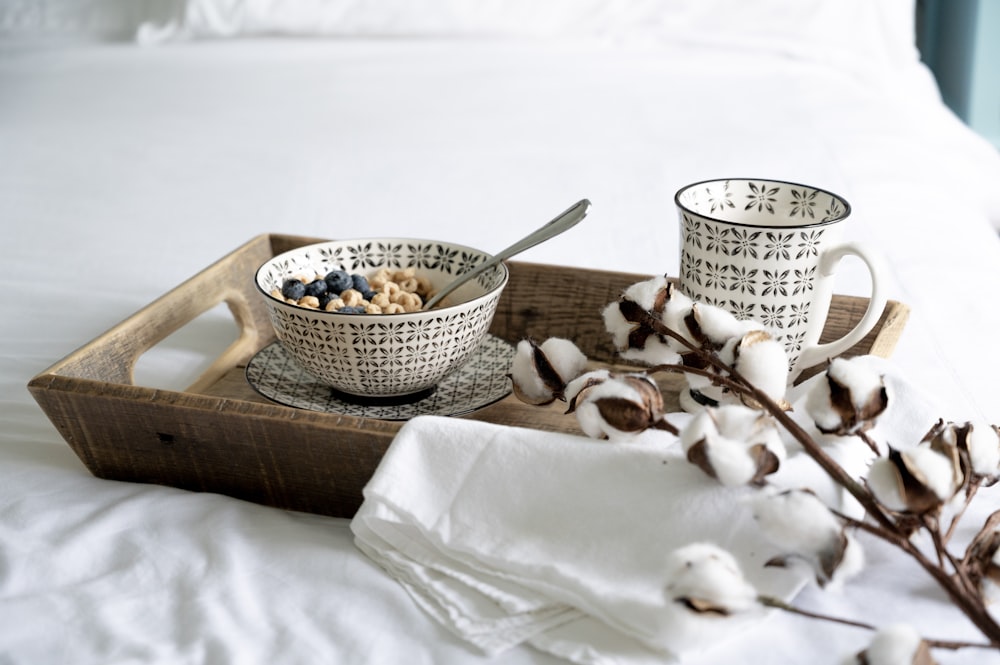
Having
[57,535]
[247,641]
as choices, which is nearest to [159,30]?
[57,535]

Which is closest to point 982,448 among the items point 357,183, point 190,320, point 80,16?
point 190,320

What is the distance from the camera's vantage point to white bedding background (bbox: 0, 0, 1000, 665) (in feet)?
1.55

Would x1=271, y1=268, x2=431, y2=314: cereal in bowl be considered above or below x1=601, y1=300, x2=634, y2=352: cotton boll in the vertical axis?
below

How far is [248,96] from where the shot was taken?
4.59 ft

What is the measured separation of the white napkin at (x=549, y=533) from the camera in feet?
1.44

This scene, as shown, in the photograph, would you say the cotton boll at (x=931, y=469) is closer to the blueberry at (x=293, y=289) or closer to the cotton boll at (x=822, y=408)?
the cotton boll at (x=822, y=408)

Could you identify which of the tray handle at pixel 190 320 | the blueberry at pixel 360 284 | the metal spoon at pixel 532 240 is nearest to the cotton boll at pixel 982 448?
Result: the metal spoon at pixel 532 240

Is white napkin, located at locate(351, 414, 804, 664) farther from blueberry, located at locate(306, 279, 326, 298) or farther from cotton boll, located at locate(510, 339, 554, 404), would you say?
blueberry, located at locate(306, 279, 326, 298)

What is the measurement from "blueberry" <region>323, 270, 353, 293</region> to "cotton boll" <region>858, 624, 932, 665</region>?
44 centimetres

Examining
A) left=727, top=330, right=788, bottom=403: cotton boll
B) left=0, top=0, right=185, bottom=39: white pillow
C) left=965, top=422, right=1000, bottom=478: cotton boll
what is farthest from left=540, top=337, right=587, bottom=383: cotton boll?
left=0, top=0, right=185, bottom=39: white pillow

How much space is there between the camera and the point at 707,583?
1.24 ft

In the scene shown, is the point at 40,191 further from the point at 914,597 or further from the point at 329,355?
the point at 914,597

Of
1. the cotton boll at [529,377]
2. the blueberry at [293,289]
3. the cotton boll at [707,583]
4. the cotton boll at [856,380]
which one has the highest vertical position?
the cotton boll at [856,380]

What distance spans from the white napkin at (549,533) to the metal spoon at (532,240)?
0.19 metres
